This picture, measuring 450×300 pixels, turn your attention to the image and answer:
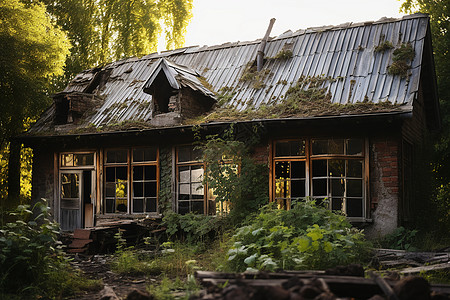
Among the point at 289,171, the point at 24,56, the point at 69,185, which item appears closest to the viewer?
the point at 289,171

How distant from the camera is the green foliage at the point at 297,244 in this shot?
262 inches

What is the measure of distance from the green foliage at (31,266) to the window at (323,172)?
5.45 m

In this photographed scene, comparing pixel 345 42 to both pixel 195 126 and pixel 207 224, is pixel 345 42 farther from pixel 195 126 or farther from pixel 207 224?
pixel 207 224

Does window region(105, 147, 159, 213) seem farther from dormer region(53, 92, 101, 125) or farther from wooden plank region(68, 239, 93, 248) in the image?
wooden plank region(68, 239, 93, 248)

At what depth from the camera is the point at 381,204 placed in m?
10.4

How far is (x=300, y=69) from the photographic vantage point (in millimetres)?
→ 12883

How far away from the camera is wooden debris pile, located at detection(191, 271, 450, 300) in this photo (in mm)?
3780

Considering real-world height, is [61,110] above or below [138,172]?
above

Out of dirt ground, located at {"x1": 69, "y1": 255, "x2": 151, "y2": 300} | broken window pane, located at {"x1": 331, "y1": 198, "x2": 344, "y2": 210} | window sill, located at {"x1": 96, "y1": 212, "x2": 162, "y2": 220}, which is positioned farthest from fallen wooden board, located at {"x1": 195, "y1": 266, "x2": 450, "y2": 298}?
window sill, located at {"x1": 96, "y1": 212, "x2": 162, "y2": 220}

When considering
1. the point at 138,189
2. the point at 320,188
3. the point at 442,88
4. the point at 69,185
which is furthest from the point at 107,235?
the point at 442,88

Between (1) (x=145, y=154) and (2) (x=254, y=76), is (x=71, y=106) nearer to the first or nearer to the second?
(1) (x=145, y=154)

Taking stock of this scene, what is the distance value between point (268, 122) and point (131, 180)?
4.62m

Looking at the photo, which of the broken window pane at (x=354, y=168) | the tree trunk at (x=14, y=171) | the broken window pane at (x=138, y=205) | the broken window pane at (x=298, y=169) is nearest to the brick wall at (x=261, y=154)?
the broken window pane at (x=298, y=169)

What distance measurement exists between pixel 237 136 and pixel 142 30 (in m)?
13.7
